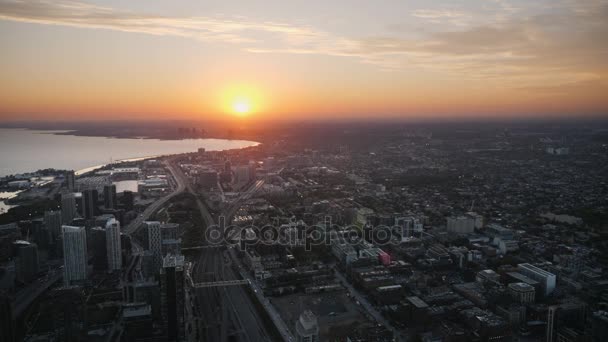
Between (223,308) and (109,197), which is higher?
(109,197)

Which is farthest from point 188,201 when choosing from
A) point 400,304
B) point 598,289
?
point 598,289

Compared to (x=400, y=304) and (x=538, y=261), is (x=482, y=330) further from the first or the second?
(x=538, y=261)

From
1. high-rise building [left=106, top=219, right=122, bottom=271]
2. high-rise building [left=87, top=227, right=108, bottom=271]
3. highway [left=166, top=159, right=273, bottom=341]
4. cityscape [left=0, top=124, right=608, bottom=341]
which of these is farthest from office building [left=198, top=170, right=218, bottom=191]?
high-rise building [left=106, top=219, right=122, bottom=271]

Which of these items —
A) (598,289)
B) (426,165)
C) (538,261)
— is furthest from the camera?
(426,165)

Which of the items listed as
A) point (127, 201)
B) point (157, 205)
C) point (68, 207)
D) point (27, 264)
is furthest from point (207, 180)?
point (27, 264)

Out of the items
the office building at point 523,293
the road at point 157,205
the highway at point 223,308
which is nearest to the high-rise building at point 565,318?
the office building at point 523,293

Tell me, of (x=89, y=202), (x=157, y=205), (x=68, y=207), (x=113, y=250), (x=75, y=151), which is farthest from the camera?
(x=75, y=151)

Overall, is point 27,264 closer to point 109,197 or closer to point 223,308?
point 223,308
